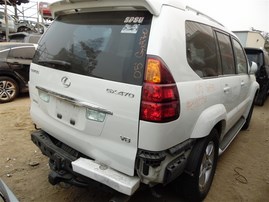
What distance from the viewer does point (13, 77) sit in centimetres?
702

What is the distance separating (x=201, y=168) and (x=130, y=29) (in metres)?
1.64

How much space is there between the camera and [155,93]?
2.03 meters

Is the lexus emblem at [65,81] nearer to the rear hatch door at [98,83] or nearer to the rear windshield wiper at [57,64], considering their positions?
the rear hatch door at [98,83]

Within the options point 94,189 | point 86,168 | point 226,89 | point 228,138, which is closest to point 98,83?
point 86,168

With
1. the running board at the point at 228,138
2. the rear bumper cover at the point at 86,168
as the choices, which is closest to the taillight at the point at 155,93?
the rear bumper cover at the point at 86,168

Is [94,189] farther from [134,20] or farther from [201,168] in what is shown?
[134,20]

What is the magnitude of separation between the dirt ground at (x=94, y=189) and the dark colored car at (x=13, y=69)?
5.52ft

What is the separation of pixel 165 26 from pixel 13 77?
595 cm

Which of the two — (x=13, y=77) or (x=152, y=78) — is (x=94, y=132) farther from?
(x=13, y=77)

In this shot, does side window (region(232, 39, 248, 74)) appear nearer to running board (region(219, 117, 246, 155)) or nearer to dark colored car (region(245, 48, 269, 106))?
running board (region(219, 117, 246, 155))

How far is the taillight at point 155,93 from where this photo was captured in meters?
2.03

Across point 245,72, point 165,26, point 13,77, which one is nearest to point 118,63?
point 165,26

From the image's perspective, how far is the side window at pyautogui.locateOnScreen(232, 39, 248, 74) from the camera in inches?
157

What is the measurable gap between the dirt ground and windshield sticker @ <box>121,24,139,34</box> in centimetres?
137
